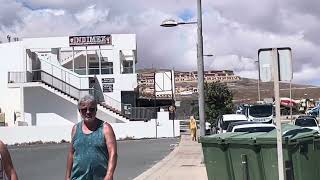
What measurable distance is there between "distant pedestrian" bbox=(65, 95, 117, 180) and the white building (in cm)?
4292

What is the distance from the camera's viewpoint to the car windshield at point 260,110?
39.1 metres

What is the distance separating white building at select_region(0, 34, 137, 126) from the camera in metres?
50.9

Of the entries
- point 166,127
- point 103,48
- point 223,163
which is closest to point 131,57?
point 103,48

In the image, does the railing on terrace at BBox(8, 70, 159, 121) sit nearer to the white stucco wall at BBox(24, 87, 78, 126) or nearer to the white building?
the white building

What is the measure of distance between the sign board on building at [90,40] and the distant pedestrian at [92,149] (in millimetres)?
50804

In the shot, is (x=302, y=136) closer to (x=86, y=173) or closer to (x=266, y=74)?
(x=266, y=74)

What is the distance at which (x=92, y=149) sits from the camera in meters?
6.80

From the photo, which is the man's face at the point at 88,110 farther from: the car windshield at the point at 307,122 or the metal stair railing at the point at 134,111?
the metal stair railing at the point at 134,111

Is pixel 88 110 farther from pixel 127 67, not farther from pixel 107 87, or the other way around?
pixel 127 67

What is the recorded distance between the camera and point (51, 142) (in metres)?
45.0

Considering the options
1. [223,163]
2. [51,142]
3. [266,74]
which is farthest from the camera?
[51,142]

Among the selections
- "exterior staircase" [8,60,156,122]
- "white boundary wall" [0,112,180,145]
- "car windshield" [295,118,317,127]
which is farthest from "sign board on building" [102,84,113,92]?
"car windshield" [295,118,317,127]

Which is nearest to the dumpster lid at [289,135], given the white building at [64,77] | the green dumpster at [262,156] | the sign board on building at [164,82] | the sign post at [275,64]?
the green dumpster at [262,156]

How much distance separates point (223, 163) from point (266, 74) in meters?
2.01
